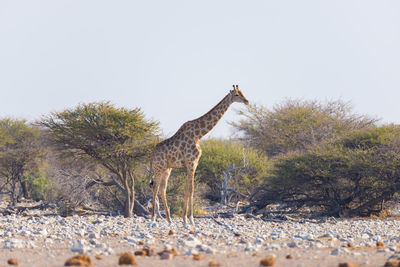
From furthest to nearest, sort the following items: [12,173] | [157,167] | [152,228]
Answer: [12,173]
[157,167]
[152,228]

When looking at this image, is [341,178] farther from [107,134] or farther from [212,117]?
[107,134]

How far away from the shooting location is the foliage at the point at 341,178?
16.1 metres

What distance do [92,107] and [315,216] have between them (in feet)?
26.6

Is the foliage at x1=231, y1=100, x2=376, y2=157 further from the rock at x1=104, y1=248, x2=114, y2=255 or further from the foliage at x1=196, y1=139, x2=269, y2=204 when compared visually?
the rock at x1=104, y1=248, x2=114, y2=255

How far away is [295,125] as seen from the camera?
2716cm

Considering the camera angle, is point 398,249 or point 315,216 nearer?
point 398,249

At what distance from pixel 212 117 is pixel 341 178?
5.85 meters

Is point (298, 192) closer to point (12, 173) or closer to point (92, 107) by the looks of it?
point (92, 107)

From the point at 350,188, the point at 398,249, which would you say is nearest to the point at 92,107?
the point at 350,188

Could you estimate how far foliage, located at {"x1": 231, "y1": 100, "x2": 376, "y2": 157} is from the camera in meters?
26.1

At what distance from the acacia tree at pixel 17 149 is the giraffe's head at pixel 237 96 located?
544 inches

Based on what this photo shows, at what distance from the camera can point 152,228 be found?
10.9 meters

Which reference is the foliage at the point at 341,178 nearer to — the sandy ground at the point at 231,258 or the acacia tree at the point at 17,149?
the sandy ground at the point at 231,258

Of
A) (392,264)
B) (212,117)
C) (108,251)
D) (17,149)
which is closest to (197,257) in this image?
(108,251)
